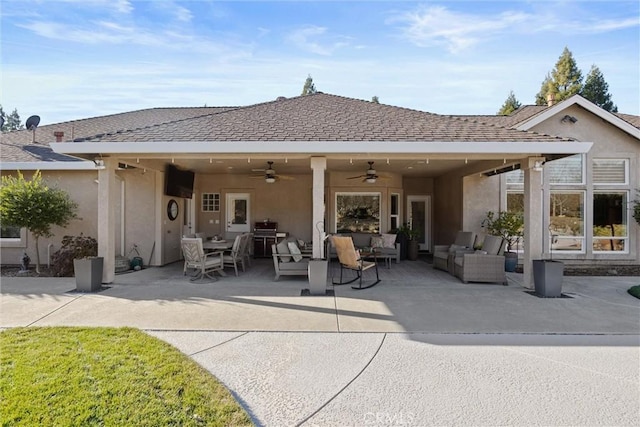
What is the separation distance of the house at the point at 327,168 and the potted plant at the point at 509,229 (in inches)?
16.2

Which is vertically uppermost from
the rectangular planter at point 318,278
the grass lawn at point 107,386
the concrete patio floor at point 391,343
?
the rectangular planter at point 318,278

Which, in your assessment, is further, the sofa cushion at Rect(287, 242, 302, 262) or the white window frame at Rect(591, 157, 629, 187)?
the white window frame at Rect(591, 157, 629, 187)

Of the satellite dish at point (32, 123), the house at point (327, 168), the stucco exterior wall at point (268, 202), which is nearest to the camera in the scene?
the house at point (327, 168)

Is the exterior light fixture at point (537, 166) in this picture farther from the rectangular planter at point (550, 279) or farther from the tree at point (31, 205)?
the tree at point (31, 205)

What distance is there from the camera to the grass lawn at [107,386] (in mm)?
2775

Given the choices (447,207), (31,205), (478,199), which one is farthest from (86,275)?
(447,207)

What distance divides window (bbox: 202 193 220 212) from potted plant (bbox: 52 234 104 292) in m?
4.25

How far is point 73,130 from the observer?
12.0m

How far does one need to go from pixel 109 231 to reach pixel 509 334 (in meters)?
7.80

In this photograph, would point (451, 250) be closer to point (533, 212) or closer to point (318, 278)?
point (533, 212)

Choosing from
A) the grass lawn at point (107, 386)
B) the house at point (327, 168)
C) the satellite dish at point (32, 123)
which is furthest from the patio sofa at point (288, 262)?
the satellite dish at point (32, 123)

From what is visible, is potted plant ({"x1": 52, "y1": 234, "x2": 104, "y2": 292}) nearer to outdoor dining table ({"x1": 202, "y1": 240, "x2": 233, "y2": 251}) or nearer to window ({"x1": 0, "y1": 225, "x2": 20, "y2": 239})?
window ({"x1": 0, "y1": 225, "x2": 20, "y2": 239})

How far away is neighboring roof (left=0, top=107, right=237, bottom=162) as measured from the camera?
1030 centimetres

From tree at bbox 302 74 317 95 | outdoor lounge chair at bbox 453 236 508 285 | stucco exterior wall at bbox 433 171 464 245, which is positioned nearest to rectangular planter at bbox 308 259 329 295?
outdoor lounge chair at bbox 453 236 508 285
